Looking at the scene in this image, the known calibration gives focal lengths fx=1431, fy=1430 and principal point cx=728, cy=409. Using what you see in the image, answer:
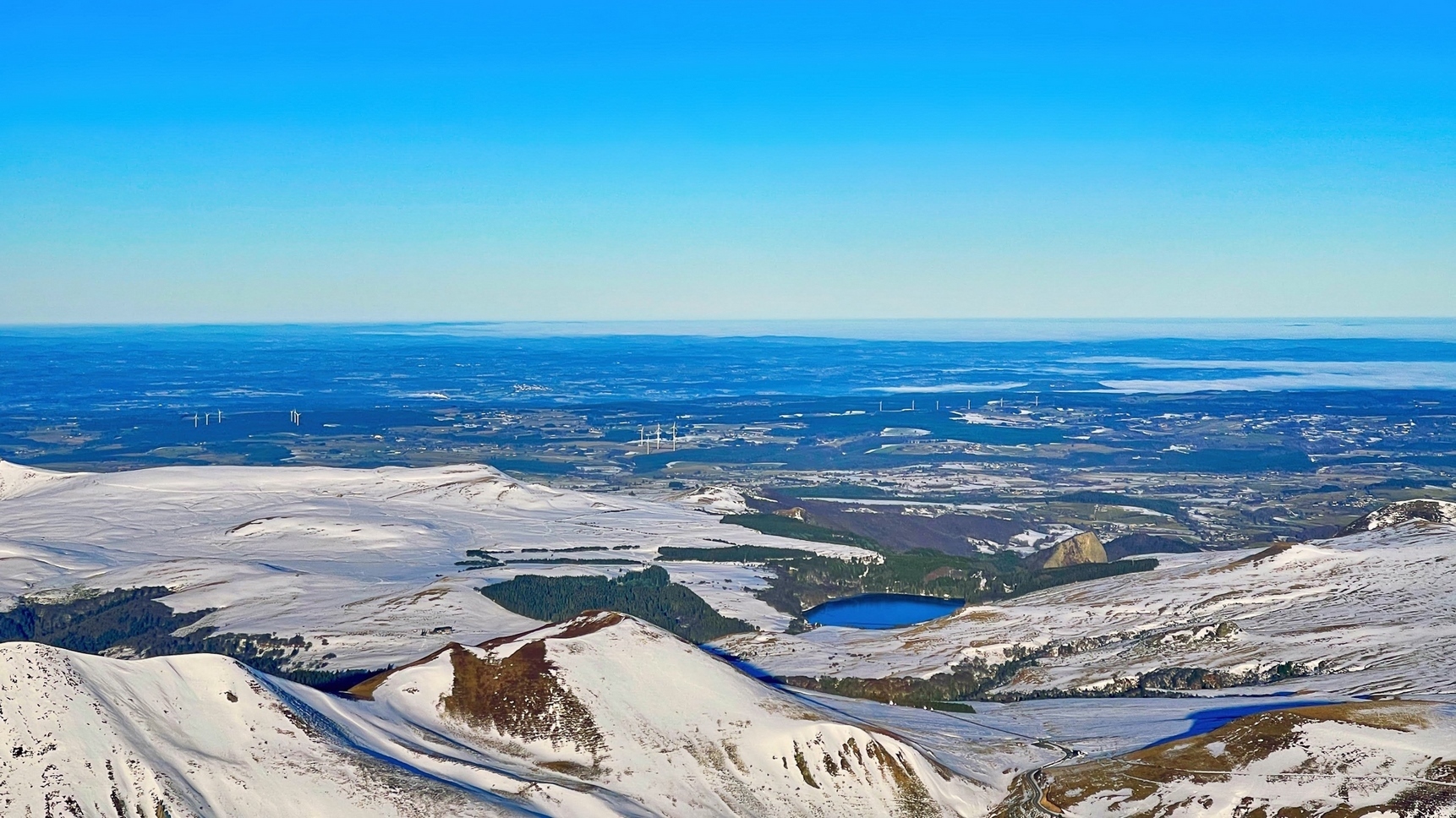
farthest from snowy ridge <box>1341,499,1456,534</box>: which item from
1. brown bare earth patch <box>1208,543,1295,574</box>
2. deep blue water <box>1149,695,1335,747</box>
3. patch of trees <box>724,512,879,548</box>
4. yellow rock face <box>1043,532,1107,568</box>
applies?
deep blue water <box>1149,695,1335,747</box>

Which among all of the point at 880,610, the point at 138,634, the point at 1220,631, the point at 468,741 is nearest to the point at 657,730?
the point at 468,741

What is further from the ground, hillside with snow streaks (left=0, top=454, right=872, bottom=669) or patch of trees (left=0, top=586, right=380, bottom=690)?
hillside with snow streaks (left=0, top=454, right=872, bottom=669)

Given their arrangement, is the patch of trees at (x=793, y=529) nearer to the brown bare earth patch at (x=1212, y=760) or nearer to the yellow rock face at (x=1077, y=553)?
the yellow rock face at (x=1077, y=553)

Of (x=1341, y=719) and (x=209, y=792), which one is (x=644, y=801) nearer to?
(x=209, y=792)

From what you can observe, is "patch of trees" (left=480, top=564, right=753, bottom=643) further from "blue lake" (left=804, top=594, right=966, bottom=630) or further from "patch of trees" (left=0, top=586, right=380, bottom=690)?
"patch of trees" (left=0, top=586, right=380, bottom=690)

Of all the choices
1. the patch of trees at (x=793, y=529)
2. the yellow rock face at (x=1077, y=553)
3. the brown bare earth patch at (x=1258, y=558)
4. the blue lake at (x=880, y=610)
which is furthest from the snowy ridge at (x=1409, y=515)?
the patch of trees at (x=793, y=529)

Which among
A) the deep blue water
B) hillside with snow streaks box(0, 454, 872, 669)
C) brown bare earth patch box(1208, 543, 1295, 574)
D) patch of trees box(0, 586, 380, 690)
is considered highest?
brown bare earth patch box(1208, 543, 1295, 574)
